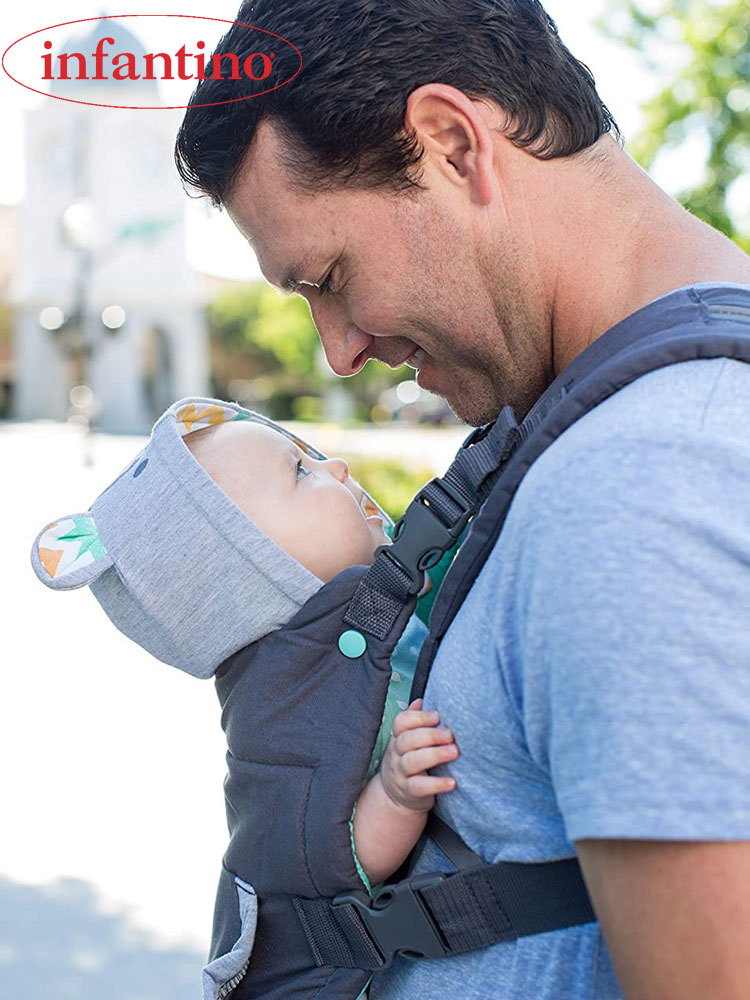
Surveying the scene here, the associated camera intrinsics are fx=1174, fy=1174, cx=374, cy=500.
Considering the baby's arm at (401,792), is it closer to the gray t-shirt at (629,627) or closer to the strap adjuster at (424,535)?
the gray t-shirt at (629,627)

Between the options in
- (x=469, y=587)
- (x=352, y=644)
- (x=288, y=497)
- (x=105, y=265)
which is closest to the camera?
(x=469, y=587)

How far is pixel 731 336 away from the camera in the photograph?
106cm

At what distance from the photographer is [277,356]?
45.3m

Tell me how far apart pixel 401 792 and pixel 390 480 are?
10.5 m

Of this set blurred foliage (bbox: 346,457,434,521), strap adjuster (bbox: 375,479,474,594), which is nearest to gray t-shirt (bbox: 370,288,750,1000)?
strap adjuster (bbox: 375,479,474,594)

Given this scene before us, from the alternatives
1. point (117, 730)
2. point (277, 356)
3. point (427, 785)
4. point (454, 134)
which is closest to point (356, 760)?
point (427, 785)

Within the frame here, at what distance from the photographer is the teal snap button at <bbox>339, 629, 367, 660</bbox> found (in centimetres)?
163

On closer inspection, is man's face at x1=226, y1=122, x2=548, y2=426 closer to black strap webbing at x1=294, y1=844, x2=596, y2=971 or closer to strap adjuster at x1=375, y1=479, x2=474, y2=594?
strap adjuster at x1=375, y1=479, x2=474, y2=594

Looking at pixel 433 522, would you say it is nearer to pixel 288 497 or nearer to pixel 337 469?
pixel 288 497

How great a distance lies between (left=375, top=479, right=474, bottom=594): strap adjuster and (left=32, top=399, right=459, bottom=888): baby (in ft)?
0.85

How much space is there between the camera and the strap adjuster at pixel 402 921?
4.29ft

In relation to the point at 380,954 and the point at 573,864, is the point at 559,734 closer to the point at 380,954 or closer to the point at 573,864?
the point at 573,864

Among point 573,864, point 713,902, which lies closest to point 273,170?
point 573,864

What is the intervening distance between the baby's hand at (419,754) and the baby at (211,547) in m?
0.22
